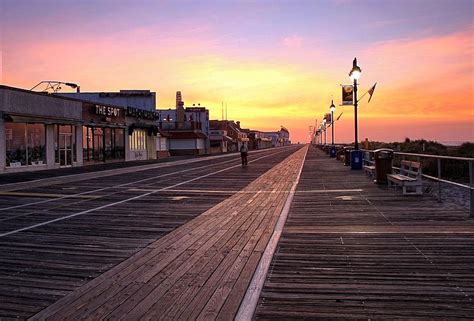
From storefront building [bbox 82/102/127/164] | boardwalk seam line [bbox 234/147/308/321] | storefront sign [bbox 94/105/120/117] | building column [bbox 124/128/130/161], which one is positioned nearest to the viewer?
boardwalk seam line [bbox 234/147/308/321]

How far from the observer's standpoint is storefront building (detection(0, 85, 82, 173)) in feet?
81.6

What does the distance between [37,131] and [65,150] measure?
325 cm

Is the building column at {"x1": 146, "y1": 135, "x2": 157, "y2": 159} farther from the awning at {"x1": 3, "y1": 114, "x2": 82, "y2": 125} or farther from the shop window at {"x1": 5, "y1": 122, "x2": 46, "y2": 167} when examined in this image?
the shop window at {"x1": 5, "y1": 122, "x2": 46, "y2": 167}

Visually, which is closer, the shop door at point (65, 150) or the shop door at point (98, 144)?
the shop door at point (65, 150)

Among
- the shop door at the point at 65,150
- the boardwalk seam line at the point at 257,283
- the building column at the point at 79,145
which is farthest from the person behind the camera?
the building column at the point at 79,145

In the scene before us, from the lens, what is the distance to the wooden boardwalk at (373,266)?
4.42 m

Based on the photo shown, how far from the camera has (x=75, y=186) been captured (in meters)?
17.8

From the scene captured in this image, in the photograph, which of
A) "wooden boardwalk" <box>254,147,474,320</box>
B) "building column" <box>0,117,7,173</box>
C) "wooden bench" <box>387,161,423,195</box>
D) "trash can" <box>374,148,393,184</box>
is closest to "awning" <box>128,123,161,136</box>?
"building column" <box>0,117,7,173</box>

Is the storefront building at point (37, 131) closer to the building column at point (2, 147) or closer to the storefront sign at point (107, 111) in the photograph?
the building column at point (2, 147)

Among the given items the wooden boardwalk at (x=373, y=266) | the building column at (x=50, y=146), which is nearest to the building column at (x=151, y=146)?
the building column at (x=50, y=146)

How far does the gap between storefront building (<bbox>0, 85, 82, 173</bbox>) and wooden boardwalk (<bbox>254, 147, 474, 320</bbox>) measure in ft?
66.1

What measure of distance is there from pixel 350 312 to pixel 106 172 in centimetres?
2312

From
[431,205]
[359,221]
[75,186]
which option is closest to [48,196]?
[75,186]

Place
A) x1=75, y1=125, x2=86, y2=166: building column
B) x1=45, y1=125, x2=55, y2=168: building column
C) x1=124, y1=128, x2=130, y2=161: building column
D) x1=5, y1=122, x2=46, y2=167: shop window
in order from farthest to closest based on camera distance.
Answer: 1. x1=124, y1=128, x2=130, y2=161: building column
2. x1=75, y1=125, x2=86, y2=166: building column
3. x1=45, y1=125, x2=55, y2=168: building column
4. x1=5, y1=122, x2=46, y2=167: shop window
